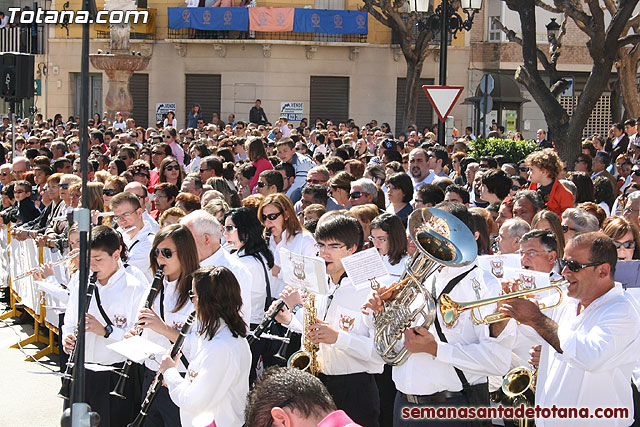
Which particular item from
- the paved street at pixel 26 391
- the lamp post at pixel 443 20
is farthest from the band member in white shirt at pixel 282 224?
the lamp post at pixel 443 20

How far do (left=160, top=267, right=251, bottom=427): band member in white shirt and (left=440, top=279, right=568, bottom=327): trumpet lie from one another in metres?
1.06

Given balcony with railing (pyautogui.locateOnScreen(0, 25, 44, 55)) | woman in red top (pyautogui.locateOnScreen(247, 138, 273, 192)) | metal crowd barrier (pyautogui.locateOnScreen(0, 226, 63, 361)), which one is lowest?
metal crowd barrier (pyautogui.locateOnScreen(0, 226, 63, 361))

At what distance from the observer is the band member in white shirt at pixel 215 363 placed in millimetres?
4613

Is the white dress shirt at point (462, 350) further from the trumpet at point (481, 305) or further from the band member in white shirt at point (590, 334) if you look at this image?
the band member in white shirt at point (590, 334)

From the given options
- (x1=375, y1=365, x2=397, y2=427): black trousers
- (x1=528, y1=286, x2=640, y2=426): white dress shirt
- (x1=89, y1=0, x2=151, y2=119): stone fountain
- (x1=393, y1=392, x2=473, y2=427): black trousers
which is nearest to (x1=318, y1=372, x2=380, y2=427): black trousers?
(x1=393, y1=392, x2=473, y2=427): black trousers

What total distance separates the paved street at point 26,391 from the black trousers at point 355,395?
10.5ft

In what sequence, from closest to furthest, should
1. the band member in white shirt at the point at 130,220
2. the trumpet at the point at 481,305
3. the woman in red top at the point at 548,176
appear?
the trumpet at the point at 481,305
the band member in white shirt at the point at 130,220
the woman in red top at the point at 548,176

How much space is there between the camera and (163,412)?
5.35 metres

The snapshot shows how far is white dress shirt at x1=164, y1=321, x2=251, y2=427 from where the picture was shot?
15.1ft

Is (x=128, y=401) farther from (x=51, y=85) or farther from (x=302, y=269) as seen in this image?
(x=51, y=85)

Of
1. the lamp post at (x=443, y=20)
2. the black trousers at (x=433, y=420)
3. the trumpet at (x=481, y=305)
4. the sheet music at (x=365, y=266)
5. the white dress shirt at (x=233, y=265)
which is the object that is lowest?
the black trousers at (x=433, y=420)

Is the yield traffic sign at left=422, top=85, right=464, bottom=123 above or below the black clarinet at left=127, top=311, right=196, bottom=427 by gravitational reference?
above

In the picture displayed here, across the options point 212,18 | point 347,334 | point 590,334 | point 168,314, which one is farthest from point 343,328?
point 212,18

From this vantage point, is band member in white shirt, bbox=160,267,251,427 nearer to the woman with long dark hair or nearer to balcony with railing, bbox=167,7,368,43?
the woman with long dark hair
